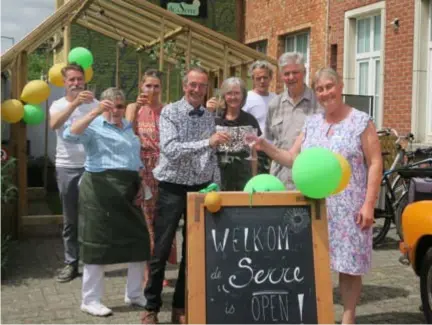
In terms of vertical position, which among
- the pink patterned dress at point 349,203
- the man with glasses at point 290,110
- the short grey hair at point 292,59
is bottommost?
the pink patterned dress at point 349,203

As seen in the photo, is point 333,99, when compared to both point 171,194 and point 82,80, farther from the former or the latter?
point 82,80

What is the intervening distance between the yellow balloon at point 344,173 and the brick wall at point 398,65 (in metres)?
7.22

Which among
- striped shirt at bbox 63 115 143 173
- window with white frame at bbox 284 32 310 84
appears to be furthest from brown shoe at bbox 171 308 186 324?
window with white frame at bbox 284 32 310 84

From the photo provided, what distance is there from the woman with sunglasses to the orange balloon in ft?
4.08

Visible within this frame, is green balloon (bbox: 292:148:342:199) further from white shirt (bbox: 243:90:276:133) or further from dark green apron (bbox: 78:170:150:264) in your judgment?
white shirt (bbox: 243:90:276:133)

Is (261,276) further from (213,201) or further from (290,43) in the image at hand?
(290,43)

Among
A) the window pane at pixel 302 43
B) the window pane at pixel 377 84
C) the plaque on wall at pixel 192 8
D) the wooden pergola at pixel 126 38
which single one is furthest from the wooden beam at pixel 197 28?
the plaque on wall at pixel 192 8

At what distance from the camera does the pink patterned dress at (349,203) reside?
403 centimetres

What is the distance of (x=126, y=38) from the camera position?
12.0 metres

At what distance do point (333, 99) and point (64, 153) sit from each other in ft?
9.67

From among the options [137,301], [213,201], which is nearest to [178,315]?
[137,301]

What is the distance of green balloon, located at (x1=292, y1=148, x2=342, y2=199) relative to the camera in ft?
12.0

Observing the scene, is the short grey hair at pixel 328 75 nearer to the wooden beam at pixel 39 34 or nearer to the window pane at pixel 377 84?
the wooden beam at pixel 39 34

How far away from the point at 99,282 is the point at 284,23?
11.8 metres
